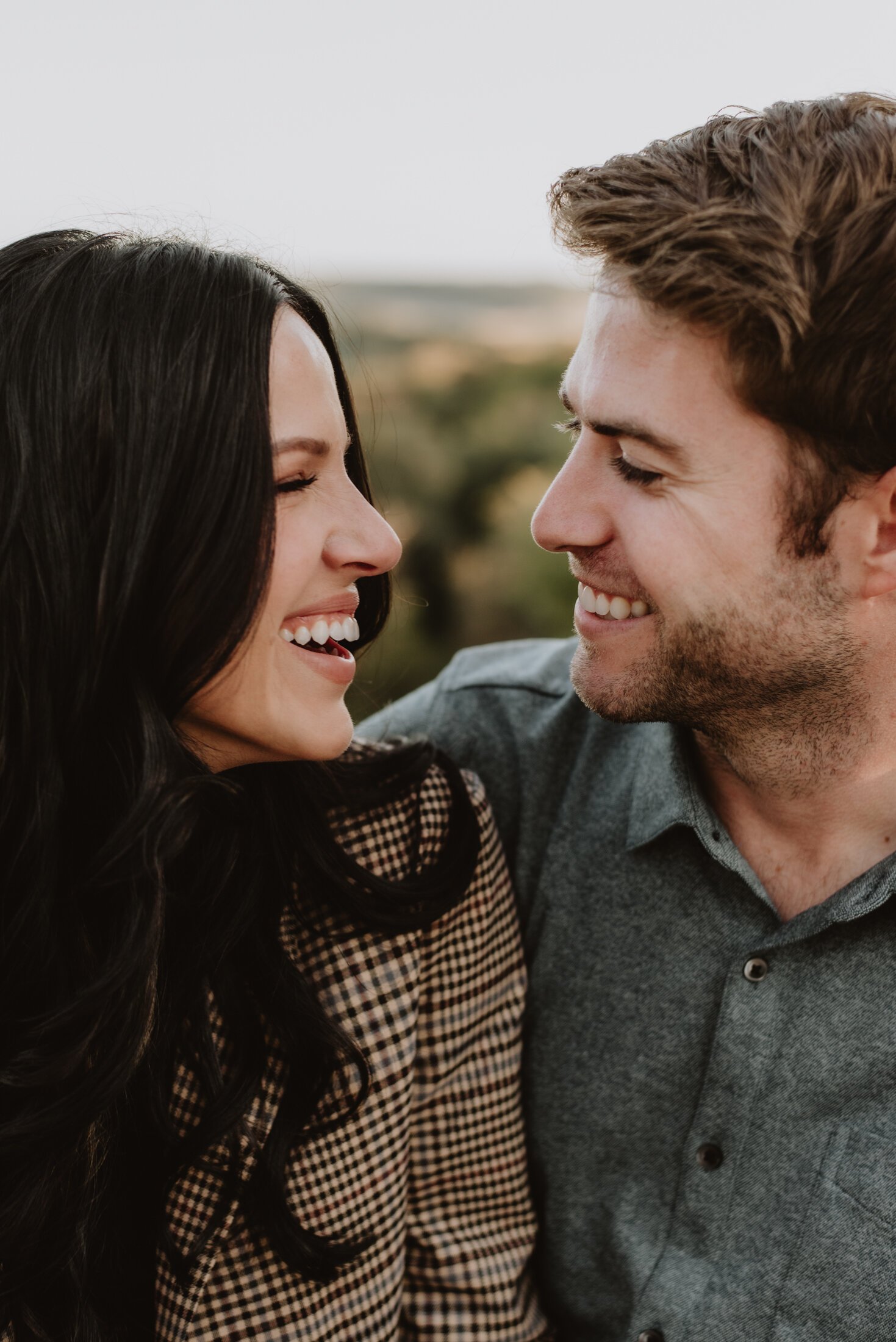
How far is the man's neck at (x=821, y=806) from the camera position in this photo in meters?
1.54

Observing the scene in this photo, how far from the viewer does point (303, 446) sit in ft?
4.42

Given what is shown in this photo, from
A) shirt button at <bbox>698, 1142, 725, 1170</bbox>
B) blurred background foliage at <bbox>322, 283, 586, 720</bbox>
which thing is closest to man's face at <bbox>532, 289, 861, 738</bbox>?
shirt button at <bbox>698, 1142, 725, 1170</bbox>

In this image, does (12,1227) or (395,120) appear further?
(395,120)

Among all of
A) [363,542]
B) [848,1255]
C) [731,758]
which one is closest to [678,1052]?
[848,1255]

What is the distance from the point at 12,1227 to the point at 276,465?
0.99 m

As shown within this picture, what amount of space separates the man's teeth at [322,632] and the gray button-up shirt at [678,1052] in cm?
41

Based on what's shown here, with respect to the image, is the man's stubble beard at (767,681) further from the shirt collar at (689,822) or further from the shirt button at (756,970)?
the shirt button at (756,970)

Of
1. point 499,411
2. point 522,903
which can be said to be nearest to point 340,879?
point 522,903

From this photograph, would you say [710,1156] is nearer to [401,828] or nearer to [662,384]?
[401,828]

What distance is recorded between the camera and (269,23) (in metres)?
2.95

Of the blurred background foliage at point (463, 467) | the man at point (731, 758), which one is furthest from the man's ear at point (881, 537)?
the blurred background foliage at point (463, 467)

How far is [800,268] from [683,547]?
1.29 ft

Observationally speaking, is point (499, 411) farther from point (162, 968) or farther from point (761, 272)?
point (162, 968)

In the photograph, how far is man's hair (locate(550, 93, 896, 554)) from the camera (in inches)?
53.7
